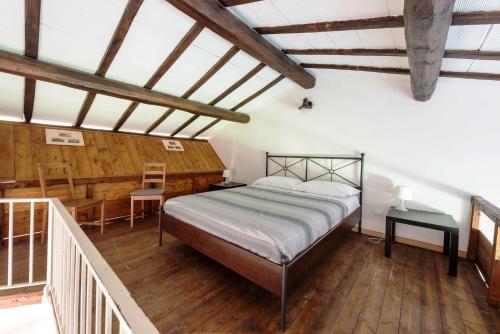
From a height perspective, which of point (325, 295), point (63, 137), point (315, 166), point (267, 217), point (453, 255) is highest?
point (63, 137)

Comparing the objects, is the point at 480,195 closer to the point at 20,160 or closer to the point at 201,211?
the point at 201,211

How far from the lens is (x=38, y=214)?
3.19 m

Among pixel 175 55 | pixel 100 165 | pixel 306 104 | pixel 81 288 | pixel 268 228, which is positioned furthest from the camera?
pixel 306 104

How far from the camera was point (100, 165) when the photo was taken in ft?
12.9

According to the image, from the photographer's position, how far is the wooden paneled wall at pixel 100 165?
123 inches

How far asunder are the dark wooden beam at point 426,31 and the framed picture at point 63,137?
474 cm

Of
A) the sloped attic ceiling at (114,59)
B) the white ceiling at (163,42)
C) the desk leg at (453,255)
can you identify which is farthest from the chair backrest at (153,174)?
the desk leg at (453,255)

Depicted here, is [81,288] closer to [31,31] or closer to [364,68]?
Answer: [31,31]

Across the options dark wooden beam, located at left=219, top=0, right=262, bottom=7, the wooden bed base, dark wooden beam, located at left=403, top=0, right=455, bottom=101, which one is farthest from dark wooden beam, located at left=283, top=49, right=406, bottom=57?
the wooden bed base

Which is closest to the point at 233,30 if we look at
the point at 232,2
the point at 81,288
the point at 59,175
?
the point at 232,2

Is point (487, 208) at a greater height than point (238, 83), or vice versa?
point (238, 83)

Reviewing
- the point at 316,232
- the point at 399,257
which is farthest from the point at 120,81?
the point at 399,257

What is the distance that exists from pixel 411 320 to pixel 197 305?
175 centimetres

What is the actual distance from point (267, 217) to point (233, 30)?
6.37ft
